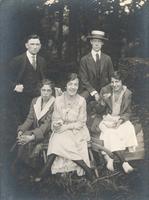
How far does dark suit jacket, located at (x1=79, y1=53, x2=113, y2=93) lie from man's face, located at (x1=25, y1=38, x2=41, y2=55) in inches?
30.9

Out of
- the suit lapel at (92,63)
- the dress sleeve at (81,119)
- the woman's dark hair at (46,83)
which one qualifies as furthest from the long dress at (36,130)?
the suit lapel at (92,63)

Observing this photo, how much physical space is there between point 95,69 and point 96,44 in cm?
42

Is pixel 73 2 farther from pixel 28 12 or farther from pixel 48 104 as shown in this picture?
pixel 48 104

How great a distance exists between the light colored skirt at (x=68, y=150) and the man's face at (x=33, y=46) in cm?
145

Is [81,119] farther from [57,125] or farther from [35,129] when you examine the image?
[35,129]

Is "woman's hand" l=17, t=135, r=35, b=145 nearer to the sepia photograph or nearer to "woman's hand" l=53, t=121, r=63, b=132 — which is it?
the sepia photograph

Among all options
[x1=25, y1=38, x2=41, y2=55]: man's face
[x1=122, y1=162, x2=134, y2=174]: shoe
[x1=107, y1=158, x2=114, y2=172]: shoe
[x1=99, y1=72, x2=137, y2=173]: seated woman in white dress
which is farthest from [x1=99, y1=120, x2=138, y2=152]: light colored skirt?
[x1=25, y1=38, x2=41, y2=55]: man's face

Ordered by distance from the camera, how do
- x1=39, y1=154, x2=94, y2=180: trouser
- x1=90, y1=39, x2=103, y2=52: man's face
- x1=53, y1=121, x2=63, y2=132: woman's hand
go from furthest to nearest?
x1=90, y1=39, x2=103, y2=52: man's face → x1=53, y1=121, x2=63, y2=132: woman's hand → x1=39, y1=154, x2=94, y2=180: trouser

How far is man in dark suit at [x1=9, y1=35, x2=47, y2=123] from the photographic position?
10.1 metres

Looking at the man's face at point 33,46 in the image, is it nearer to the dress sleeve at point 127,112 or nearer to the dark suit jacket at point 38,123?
the dark suit jacket at point 38,123

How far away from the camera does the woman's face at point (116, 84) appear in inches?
396

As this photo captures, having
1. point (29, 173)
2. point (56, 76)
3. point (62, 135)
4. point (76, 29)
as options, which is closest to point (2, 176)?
point (29, 173)

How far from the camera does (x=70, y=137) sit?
10000mm

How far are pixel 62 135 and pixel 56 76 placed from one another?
0.99 meters
